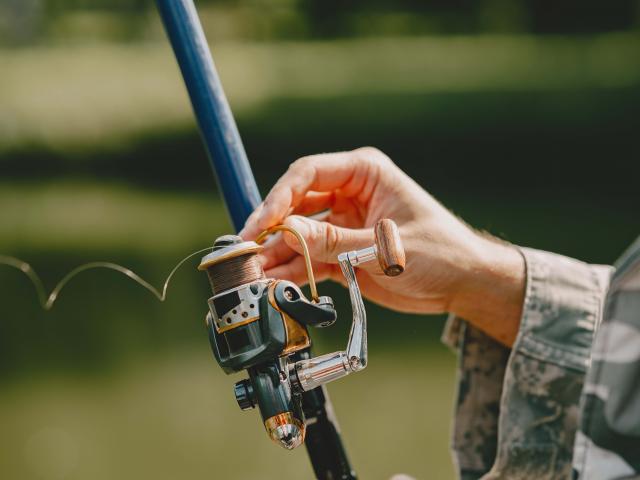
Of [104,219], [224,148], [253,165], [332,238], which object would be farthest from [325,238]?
[253,165]

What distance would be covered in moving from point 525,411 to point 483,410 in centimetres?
8

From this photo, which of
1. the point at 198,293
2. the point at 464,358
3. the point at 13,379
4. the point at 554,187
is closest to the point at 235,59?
the point at 554,187

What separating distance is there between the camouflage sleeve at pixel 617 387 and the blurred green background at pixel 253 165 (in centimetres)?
136

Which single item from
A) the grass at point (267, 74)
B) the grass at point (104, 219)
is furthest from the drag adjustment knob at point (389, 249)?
the grass at point (267, 74)

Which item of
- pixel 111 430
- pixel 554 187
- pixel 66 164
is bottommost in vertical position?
pixel 554 187

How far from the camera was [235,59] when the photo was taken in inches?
265

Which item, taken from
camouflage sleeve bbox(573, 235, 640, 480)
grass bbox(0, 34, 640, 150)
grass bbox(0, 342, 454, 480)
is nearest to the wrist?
camouflage sleeve bbox(573, 235, 640, 480)

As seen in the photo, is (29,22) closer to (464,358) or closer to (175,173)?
(175,173)

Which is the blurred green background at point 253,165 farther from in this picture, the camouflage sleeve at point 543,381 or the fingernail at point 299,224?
the fingernail at point 299,224

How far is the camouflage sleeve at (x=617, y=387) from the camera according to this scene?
54 cm

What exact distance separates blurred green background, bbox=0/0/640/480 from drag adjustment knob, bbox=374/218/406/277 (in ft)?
4.25

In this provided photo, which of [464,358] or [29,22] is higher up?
[29,22]

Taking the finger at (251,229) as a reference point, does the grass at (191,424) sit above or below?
below

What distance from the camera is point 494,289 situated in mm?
961
